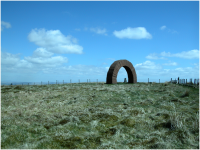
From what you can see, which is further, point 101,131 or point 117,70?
point 117,70

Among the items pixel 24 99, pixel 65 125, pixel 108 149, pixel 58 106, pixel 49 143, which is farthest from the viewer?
pixel 24 99

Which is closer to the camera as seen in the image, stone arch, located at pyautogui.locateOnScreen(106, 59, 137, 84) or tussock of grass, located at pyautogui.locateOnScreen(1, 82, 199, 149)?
tussock of grass, located at pyautogui.locateOnScreen(1, 82, 199, 149)

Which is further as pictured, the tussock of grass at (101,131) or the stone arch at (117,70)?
the stone arch at (117,70)

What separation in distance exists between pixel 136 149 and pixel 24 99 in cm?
1427

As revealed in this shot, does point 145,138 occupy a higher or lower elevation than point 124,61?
lower

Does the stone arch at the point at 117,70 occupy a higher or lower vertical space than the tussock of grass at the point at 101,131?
higher

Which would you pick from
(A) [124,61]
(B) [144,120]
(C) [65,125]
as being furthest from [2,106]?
(A) [124,61]

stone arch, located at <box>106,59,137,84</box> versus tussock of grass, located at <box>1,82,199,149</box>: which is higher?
stone arch, located at <box>106,59,137,84</box>

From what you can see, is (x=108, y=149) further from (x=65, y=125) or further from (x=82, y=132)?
(x=65, y=125)

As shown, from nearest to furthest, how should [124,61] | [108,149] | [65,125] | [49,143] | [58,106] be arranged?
1. [108,149]
2. [49,143]
3. [65,125]
4. [58,106]
5. [124,61]

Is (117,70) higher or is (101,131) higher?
(117,70)

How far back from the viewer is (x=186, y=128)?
8.54m

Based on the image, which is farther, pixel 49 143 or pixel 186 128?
pixel 186 128

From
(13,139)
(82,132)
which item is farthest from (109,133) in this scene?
(13,139)
